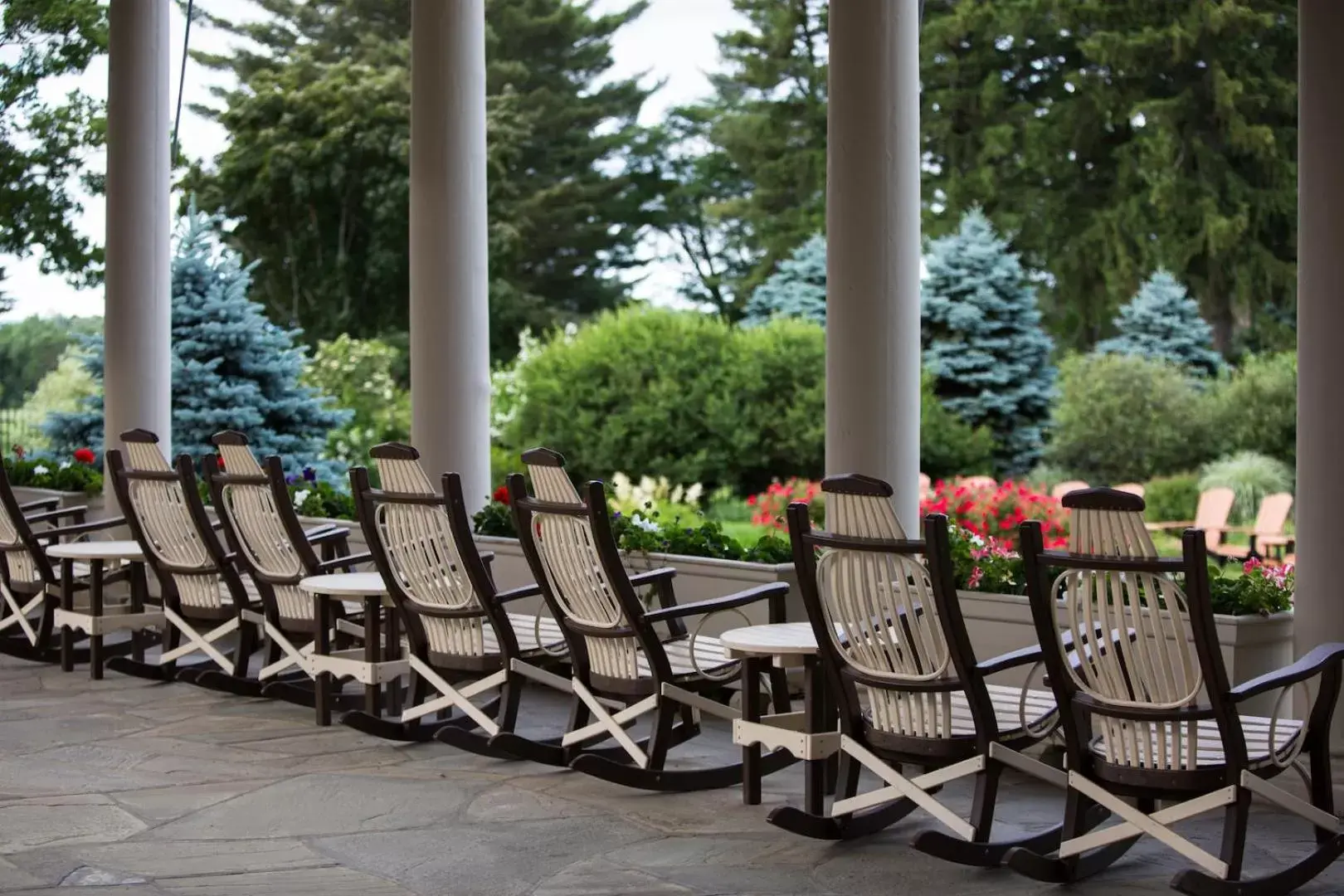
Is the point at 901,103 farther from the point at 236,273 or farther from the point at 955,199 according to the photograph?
the point at 955,199

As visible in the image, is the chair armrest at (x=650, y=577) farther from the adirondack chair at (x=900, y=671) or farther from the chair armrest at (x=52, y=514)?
the chair armrest at (x=52, y=514)

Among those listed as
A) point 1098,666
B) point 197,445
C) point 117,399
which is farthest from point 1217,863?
point 197,445

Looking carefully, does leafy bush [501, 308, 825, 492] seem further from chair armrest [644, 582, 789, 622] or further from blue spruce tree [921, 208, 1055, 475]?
chair armrest [644, 582, 789, 622]

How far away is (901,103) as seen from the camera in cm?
648

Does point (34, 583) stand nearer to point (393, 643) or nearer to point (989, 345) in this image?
point (393, 643)

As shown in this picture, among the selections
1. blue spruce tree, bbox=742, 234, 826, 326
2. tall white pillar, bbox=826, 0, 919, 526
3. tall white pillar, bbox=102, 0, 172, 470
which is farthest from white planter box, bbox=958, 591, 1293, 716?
blue spruce tree, bbox=742, 234, 826, 326

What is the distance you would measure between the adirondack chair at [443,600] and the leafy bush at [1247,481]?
14967mm

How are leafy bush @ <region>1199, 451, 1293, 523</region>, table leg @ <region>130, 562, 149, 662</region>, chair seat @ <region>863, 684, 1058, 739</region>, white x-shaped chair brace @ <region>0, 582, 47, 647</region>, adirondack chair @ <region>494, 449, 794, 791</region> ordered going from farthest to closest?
leafy bush @ <region>1199, 451, 1293, 523</region> → white x-shaped chair brace @ <region>0, 582, 47, 647</region> → table leg @ <region>130, 562, 149, 662</region> → adirondack chair @ <region>494, 449, 794, 791</region> → chair seat @ <region>863, 684, 1058, 739</region>

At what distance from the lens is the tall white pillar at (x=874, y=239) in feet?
21.1

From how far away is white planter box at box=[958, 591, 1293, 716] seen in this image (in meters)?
5.37

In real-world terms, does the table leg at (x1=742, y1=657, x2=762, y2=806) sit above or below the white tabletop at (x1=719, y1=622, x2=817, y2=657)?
below

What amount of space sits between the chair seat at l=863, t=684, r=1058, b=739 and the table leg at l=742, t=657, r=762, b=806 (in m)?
0.42

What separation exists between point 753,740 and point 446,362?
4118mm

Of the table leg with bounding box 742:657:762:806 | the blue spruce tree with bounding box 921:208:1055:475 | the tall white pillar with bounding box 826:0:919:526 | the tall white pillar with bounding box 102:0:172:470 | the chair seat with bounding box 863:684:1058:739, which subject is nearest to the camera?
the chair seat with bounding box 863:684:1058:739
